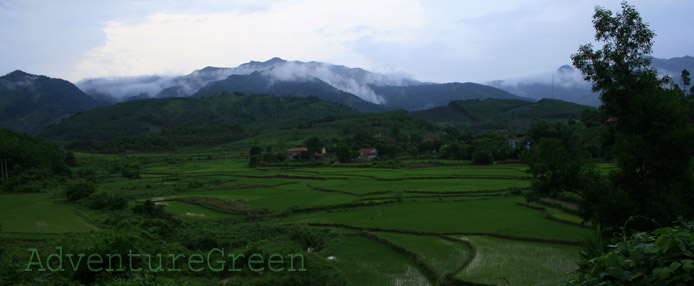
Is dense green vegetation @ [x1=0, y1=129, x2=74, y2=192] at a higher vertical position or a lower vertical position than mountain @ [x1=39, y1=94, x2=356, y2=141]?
lower

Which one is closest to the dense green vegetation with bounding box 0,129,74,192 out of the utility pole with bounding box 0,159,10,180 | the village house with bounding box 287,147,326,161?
the utility pole with bounding box 0,159,10,180

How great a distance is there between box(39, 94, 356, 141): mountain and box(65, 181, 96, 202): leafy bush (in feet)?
316

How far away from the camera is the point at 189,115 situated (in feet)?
545

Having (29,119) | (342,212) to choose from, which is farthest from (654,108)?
(29,119)

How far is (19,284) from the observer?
5617 mm

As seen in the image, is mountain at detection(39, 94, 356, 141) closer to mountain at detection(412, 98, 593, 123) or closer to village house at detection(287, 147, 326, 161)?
mountain at detection(412, 98, 593, 123)

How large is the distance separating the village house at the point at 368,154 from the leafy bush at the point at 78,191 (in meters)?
46.7

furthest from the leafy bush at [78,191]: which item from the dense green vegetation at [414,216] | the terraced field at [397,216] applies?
the terraced field at [397,216]

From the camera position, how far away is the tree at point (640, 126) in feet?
52.4

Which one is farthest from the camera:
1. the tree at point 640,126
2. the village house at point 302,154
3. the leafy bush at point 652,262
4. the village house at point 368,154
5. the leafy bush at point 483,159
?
the village house at point 302,154

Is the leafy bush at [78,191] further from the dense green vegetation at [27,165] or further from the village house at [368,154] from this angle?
the village house at [368,154]

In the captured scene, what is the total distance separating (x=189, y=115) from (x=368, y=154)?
11588 cm

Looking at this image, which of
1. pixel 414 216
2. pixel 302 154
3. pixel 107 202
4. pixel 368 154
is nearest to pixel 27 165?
pixel 107 202

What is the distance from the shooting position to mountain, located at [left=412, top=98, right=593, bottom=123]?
128 metres
